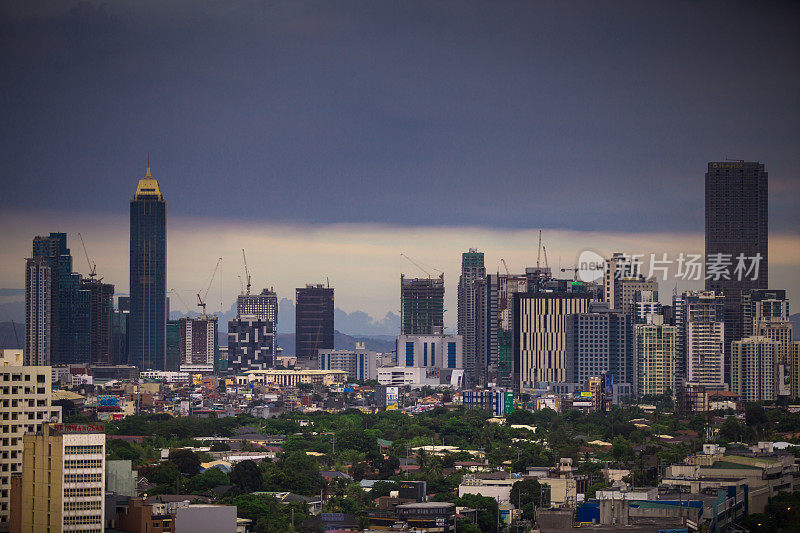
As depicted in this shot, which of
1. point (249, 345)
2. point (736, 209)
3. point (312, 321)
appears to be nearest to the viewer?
point (736, 209)

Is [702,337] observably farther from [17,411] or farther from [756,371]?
[17,411]

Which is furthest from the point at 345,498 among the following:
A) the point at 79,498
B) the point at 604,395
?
the point at 604,395

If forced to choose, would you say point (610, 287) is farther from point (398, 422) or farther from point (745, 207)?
point (398, 422)

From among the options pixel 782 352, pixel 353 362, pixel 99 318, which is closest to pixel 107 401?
pixel 782 352

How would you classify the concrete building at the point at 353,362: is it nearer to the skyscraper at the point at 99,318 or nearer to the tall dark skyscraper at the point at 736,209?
the skyscraper at the point at 99,318

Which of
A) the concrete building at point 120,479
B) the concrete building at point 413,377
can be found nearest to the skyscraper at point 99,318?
the concrete building at point 413,377

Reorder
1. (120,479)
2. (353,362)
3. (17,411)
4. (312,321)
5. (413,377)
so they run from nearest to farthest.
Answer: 1. (17,411)
2. (120,479)
3. (413,377)
4. (353,362)
5. (312,321)

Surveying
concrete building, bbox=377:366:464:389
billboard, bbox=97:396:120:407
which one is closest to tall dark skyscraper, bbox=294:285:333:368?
concrete building, bbox=377:366:464:389
